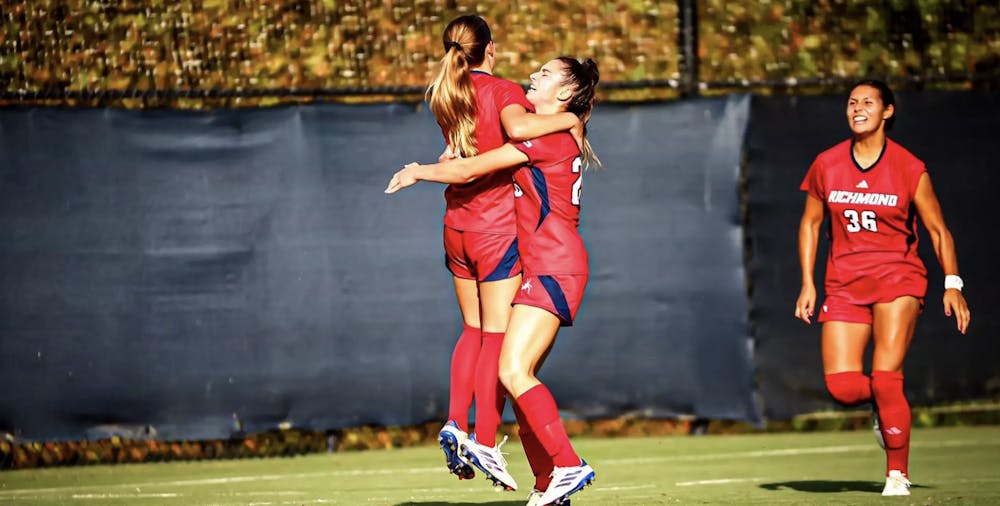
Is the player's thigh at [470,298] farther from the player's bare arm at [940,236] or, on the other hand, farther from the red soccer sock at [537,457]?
the player's bare arm at [940,236]

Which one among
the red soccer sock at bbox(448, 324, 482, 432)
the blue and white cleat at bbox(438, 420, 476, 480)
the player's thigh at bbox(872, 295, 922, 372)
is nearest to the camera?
the blue and white cleat at bbox(438, 420, 476, 480)

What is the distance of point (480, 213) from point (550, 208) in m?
0.52

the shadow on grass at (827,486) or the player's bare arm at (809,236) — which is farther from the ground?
the player's bare arm at (809,236)

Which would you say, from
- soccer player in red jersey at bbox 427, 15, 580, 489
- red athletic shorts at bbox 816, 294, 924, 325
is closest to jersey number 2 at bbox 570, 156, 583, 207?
soccer player in red jersey at bbox 427, 15, 580, 489

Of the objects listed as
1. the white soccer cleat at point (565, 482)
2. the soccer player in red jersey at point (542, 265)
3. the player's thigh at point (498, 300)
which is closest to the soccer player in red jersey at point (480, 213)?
the player's thigh at point (498, 300)

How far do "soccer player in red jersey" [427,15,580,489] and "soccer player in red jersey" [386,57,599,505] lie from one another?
240mm

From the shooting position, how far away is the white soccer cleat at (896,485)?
7.56m

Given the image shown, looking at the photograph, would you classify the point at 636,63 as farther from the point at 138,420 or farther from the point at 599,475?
the point at 138,420

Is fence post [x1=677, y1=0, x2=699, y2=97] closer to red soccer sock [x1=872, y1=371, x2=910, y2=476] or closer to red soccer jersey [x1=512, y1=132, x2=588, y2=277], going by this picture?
red soccer sock [x1=872, y1=371, x2=910, y2=476]

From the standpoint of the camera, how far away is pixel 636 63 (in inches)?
445

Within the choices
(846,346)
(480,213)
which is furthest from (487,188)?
(846,346)

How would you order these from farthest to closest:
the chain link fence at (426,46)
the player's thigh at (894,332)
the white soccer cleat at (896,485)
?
1. the chain link fence at (426,46)
2. the player's thigh at (894,332)
3. the white soccer cleat at (896,485)

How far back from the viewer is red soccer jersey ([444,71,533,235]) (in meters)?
6.80

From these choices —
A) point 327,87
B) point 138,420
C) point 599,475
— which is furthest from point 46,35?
point 599,475
